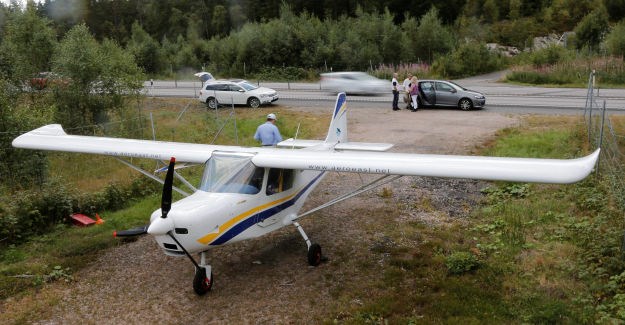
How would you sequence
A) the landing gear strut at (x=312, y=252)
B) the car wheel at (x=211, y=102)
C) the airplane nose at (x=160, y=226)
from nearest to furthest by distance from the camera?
1. the airplane nose at (x=160, y=226)
2. the landing gear strut at (x=312, y=252)
3. the car wheel at (x=211, y=102)

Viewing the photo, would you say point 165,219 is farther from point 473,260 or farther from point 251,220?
point 473,260

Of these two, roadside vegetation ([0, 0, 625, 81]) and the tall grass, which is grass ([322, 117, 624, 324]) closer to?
roadside vegetation ([0, 0, 625, 81])

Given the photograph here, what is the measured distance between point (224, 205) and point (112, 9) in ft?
310

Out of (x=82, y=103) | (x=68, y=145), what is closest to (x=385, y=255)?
(x=68, y=145)

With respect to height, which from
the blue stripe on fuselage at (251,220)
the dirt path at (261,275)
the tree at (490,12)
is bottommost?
the dirt path at (261,275)

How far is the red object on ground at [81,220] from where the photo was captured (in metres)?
12.6

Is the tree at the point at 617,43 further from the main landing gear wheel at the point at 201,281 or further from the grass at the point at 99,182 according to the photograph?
the main landing gear wheel at the point at 201,281

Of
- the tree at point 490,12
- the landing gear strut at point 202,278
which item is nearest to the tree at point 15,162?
the landing gear strut at point 202,278

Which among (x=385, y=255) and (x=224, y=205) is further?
(x=385, y=255)

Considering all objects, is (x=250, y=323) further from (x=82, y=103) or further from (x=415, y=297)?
(x=82, y=103)

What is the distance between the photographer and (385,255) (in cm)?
1037

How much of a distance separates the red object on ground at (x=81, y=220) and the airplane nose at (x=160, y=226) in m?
5.72

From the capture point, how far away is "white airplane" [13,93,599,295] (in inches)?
307

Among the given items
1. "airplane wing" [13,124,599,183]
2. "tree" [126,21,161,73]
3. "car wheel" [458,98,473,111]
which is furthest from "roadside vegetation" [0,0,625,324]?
"tree" [126,21,161,73]
